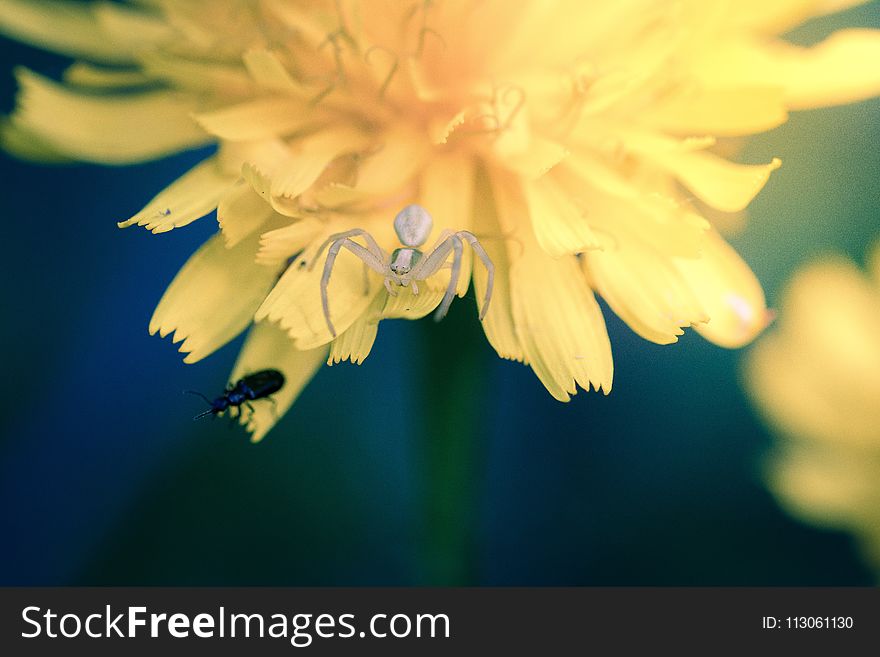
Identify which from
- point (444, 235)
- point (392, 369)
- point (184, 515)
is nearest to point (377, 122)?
point (444, 235)

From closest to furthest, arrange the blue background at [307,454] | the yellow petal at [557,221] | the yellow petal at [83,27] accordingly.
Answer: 1. the yellow petal at [557,221]
2. the yellow petal at [83,27]
3. the blue background at [307,454]

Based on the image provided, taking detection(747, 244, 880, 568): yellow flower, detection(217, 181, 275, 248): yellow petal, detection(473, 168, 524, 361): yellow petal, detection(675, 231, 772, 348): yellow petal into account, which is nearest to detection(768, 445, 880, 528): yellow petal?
detection(747, 244, 880, 568): yellow flower

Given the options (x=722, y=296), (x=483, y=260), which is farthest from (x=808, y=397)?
(x=483, y=260)

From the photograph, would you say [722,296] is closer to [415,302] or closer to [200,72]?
[415,302]

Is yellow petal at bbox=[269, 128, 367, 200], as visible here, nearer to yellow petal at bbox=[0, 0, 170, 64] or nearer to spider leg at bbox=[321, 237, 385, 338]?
spider leg at bbox=[321, 237, 385, 338]

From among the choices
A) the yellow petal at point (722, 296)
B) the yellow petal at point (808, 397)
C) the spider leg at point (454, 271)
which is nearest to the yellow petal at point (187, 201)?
the spider leg at point (454, 271)

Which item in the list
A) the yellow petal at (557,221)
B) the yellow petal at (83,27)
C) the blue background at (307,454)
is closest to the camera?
the yellow petal at (557,221)

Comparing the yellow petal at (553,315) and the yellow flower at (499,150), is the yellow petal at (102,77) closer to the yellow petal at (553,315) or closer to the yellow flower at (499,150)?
the yellow flower at (499,150)
